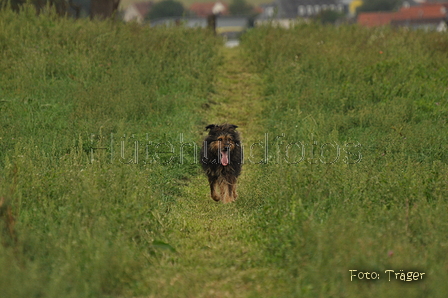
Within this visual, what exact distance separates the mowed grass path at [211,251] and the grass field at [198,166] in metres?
0.03

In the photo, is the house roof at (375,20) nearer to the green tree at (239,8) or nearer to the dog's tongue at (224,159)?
the dog's tongue at (224,159)

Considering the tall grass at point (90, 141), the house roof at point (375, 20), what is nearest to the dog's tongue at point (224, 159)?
the tall grass at point (90, 141)

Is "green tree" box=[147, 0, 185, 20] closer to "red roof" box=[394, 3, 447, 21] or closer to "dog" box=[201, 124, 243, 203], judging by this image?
"red roof" box=[394, 3, 447, 21]

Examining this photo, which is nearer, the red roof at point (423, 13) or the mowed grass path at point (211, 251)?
the mowed grass path at point (211, 251)

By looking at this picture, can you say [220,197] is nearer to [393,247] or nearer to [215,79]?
[393,247]

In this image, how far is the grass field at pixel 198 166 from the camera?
237 inches

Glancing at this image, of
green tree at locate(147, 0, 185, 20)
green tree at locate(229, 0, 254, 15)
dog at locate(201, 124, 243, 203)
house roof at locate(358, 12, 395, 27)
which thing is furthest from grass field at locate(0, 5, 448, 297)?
green tree at locate(229, 0, 254, 15)

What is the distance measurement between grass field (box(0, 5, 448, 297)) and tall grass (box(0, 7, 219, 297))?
0.10 ft

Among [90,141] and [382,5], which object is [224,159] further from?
[382,5]

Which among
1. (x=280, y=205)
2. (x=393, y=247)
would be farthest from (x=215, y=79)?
(x=393, y=247)

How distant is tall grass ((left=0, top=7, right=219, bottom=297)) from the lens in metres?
6.02

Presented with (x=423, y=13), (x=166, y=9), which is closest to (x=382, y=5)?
(x=423, y=13)

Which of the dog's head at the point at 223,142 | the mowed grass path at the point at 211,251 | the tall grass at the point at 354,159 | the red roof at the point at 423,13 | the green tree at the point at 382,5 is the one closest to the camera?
the tall grass at the point at 354,159

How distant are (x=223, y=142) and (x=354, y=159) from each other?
7.32ft
